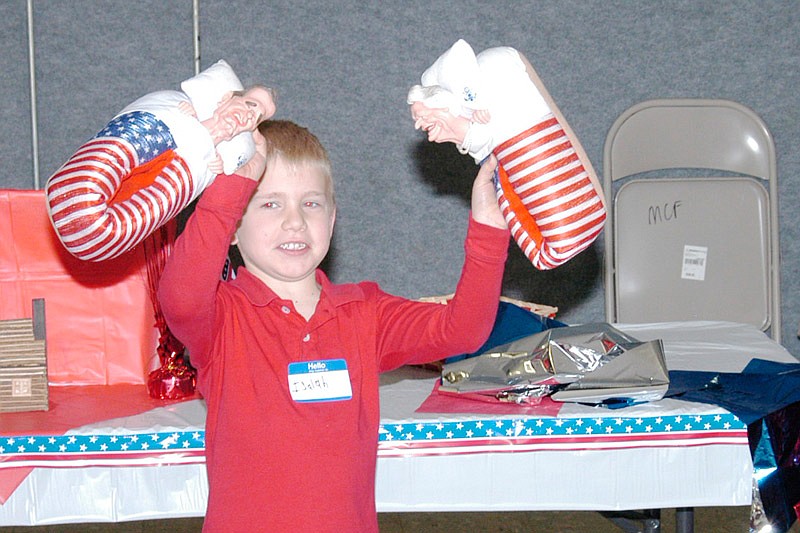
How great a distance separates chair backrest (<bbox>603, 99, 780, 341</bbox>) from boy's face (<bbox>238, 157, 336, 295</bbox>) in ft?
4.23

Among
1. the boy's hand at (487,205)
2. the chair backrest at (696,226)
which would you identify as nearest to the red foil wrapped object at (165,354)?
the boy's hand at (487,205)

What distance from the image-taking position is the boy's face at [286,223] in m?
1.17

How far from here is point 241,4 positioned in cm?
232

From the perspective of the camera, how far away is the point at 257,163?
112 centimetres

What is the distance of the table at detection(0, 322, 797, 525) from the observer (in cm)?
127

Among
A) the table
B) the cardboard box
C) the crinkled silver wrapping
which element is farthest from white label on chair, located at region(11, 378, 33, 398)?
the crinkled silver wrapping

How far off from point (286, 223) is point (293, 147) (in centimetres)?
10

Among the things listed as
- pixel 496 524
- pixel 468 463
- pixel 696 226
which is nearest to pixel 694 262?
pixel 696 226

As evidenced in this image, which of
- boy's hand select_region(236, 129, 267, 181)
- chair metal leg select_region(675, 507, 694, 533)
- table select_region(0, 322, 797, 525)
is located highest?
boy's hand select_region(236, 129, 267, 181)

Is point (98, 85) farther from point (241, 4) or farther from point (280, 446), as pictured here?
point (280, 446)

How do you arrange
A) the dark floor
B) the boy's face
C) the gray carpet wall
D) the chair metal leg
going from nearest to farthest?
the boy's face → the chair metal leg → the dark floor → the gray carpet wall

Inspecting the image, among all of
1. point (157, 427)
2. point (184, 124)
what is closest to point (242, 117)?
point (184, 124)

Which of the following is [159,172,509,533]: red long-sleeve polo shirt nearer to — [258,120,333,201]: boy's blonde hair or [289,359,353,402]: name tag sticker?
[289,359,353,402]: name tag sticker

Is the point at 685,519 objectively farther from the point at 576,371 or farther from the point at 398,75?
the point at 398,75
